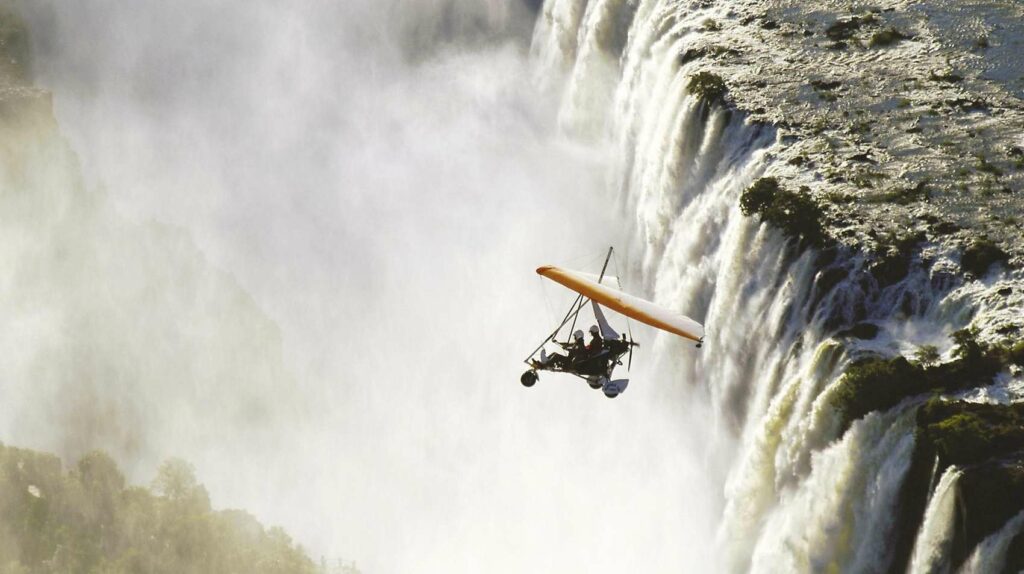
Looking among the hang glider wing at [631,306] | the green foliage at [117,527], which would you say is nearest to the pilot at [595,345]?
the hang glider wing at [631,306]

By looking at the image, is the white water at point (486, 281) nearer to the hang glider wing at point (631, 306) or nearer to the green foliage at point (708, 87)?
the green foliage at point (708, 87)

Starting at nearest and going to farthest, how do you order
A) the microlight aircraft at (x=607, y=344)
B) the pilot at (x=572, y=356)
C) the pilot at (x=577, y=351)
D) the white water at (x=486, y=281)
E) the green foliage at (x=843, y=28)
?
the white water at (x=486, y=281) < the microlight aircraft at (x=607, y=344) < the pilot at (x=572, y=356) < the pilot at (x=577, y=351) < the green foliage at (x=843, y=28)

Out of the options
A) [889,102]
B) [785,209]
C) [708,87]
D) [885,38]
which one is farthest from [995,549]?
[885,38]

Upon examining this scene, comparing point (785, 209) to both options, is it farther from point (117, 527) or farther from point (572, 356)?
point (117, 527)

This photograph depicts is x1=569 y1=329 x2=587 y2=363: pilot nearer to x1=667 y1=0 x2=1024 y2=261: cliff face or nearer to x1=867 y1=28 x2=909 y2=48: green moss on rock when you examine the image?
x1=667 y1=0 x2=1024 y2=261: cliff face

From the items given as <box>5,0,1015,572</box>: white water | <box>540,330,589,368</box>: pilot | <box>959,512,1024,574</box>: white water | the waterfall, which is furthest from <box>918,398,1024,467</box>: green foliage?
<box>540,330,589,368</box>: pilot
